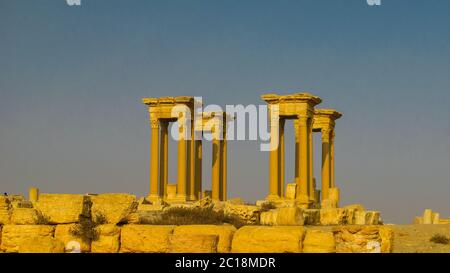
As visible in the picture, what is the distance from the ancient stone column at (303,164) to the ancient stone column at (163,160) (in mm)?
9532

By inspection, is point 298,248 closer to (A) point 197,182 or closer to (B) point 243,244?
(B) point 243,244

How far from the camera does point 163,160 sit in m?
46.0

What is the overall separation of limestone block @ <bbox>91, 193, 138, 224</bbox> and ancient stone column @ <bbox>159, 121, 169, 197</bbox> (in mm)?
30812

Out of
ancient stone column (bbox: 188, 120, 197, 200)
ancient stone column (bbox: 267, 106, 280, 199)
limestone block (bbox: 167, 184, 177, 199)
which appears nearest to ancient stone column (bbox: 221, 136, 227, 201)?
ancient stone column (bbox: 188, 120, 197, 200)

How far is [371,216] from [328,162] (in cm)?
1565

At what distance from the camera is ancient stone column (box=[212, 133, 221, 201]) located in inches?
1812

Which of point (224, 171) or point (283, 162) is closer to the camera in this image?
point (283, 162)

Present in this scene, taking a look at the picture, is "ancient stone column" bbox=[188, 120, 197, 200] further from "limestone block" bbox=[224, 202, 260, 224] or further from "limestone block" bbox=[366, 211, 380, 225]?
"limestone block" bbox=[224, 202, 260, 224]

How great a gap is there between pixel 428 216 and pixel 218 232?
1043 inches

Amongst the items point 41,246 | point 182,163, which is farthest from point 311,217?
point 41,246

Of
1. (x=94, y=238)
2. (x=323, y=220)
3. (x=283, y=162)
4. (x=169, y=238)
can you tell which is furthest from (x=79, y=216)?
(x=283, y=162)

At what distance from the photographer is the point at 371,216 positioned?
32562 mm

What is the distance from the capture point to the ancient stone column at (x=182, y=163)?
4391 cm

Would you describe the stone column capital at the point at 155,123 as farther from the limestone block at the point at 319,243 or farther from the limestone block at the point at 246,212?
the limestone block at the point at 319,243
